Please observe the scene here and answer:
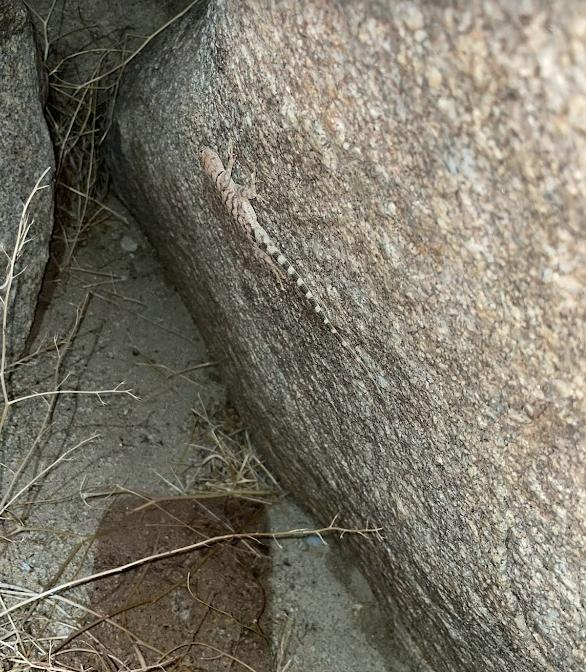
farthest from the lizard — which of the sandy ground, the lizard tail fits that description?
the sandy ground

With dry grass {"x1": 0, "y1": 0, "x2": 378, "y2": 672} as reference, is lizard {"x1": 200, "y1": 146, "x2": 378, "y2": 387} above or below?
above

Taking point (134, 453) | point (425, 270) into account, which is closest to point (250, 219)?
point (425, 270)

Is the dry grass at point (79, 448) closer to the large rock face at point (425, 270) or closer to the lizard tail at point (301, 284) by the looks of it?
the large rock face at point (425, 270)

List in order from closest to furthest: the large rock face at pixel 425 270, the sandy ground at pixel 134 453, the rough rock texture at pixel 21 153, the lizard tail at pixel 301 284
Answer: the large rock face at pixel 425 270
the lizard tail at pixel 301 284
the rough rock texture at pixel 21 153
the sandy ground at pixel 134 453

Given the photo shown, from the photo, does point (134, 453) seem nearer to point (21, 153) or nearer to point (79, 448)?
point (79, 448)

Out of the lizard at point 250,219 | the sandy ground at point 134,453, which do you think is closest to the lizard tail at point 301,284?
the lizard at point 250,219

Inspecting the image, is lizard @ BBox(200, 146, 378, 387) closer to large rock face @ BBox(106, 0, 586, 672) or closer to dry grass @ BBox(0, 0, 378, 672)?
large rock face @ BBox(106, 0, 586, 672)

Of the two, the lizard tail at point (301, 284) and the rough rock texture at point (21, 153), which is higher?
the lizard tail at point (301, 284)
